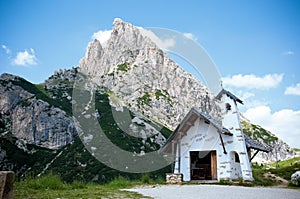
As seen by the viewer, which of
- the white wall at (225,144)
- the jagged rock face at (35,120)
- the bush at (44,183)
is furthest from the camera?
the jagged rock face at (35,120)

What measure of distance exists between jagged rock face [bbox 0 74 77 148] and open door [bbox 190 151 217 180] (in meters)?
54.3

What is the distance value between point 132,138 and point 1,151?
1099 inches

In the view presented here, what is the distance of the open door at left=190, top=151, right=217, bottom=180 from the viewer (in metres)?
18.1

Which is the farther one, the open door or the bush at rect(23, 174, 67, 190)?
the open door

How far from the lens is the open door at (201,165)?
18.1m

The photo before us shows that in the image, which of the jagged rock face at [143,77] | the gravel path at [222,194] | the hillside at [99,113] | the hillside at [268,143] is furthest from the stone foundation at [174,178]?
the hillside at [268,143]

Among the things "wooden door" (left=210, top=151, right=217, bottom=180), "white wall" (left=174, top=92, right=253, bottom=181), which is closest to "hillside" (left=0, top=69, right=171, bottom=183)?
"white wall" (left=174, top=92, right=253, bottom=181)

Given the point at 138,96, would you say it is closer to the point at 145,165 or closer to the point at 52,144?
the point at 52,144

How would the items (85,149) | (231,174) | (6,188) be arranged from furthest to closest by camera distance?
(85,149) → (231,174) → (6,188)

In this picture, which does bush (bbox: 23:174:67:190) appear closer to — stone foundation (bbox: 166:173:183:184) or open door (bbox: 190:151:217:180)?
stone foundation (bbox: 166:173:183:184)

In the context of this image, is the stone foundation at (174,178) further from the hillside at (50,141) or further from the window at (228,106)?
the hillside at (50,141)

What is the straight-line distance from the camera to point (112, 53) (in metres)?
133

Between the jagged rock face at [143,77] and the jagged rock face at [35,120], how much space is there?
2953cm

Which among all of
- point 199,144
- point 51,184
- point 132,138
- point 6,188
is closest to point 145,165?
point 132,138
